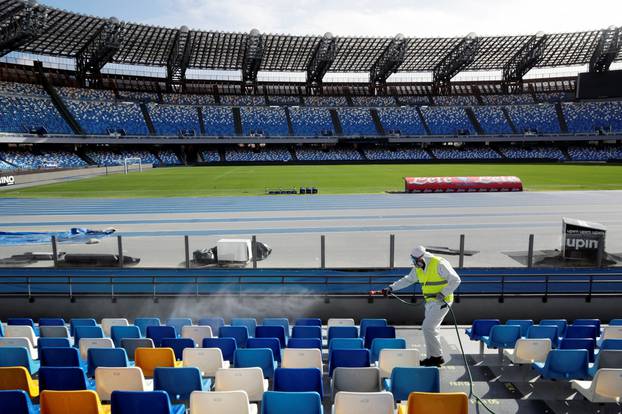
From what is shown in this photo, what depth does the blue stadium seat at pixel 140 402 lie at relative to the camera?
13.6ft

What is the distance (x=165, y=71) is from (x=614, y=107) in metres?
75.6

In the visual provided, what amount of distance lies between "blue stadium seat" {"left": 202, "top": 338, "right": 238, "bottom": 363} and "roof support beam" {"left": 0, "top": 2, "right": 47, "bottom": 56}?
176 feet

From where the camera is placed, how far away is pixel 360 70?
81.9m

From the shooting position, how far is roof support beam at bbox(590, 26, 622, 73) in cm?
6688

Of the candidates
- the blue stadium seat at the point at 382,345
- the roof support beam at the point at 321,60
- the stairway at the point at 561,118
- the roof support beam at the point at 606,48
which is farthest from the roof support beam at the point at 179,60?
the blue stadium seat at the point at 382,345

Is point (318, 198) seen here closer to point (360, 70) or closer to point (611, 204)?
point (611, 204)

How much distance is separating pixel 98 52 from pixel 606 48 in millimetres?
76386

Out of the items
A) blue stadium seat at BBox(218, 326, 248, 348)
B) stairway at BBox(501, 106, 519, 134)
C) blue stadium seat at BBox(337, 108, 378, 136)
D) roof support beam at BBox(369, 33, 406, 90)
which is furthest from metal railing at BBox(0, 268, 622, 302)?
stairway at BBox(501, 106, 519, 134)

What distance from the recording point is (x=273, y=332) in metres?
7.37

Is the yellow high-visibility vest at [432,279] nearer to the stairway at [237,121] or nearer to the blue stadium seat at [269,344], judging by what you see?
the blue stadium seat at [269,344]

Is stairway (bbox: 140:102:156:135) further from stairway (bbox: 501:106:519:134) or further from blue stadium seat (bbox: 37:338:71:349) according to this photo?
blue stadium seat (bbox: 37:338:71:349)

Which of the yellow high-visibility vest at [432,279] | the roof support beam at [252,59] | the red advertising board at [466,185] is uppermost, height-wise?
the roof support beam at [252,59]

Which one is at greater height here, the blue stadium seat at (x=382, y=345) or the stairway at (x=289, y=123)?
the stairway at (x=289, y=123)

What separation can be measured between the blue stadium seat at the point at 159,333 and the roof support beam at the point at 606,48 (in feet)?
262
